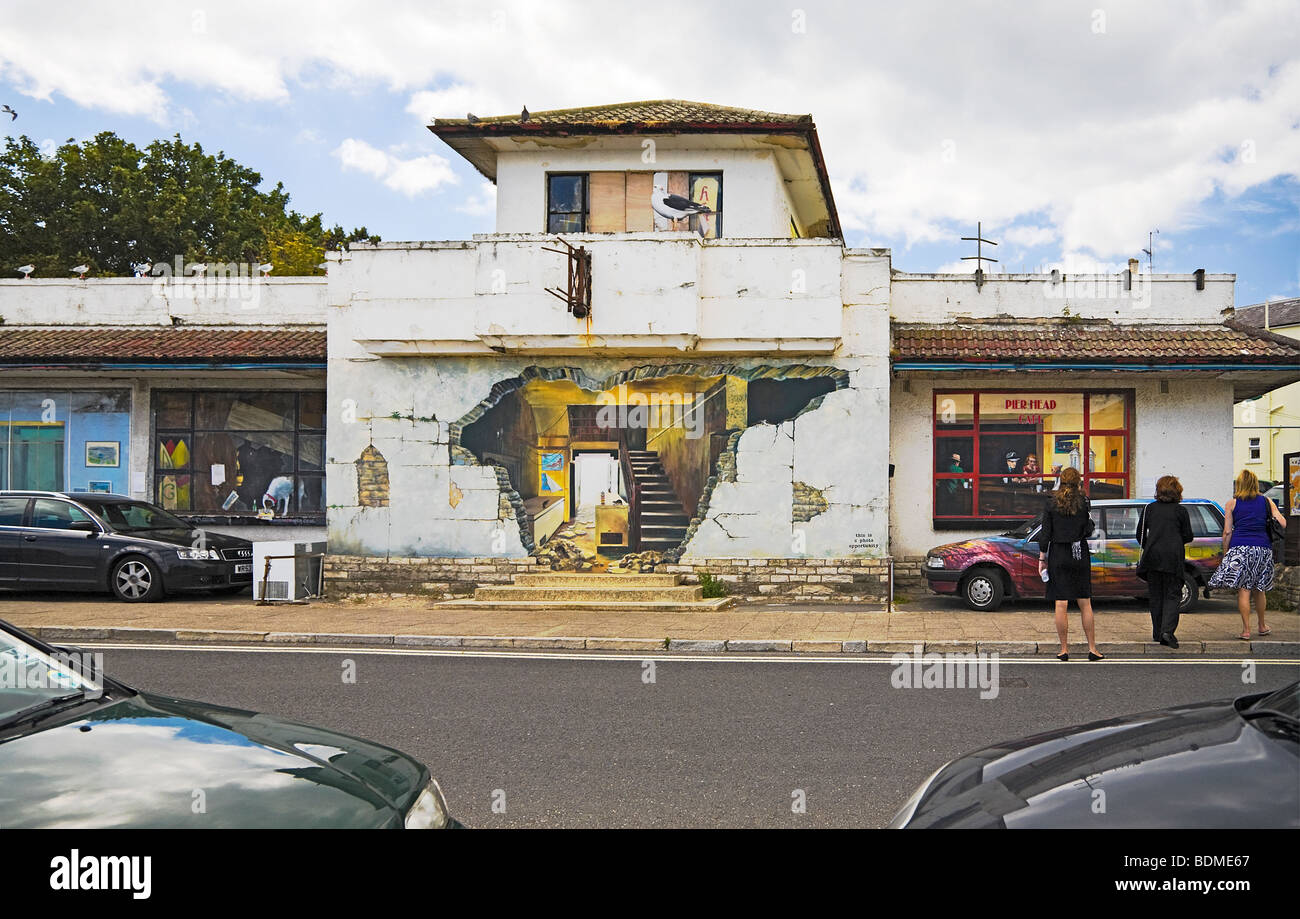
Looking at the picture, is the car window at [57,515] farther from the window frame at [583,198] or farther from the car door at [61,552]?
the window frame at [583,198]

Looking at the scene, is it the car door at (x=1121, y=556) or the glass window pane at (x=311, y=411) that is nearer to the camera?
the car door at (x=1121, y=556)

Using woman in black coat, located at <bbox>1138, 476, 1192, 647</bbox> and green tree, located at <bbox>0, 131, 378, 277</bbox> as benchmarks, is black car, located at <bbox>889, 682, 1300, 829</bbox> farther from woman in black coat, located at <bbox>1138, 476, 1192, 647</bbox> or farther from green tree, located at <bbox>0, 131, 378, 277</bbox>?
green tree, located at <bbox>0, 131, 378, 277</bbox>

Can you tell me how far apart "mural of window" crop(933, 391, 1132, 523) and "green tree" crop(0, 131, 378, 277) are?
29.2 metres

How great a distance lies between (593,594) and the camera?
52.2 feet

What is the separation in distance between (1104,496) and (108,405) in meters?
16.8

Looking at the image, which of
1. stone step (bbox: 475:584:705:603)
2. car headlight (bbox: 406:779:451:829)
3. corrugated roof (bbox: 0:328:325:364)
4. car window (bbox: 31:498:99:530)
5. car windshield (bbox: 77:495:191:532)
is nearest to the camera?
car headlight (bbox: 406:779:451:829)

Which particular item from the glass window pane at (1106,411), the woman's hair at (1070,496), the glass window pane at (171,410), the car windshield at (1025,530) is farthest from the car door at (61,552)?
the glass window pane at (1106,411)

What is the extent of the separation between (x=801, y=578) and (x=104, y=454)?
40.3 feet

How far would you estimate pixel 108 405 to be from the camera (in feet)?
63.3

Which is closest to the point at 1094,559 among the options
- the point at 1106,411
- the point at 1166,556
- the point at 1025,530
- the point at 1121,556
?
the point at 1121,556

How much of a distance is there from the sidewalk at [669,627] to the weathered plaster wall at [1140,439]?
89.6 inches

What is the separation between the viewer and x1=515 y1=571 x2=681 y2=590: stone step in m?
16.2

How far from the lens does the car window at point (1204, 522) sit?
48.4 ft

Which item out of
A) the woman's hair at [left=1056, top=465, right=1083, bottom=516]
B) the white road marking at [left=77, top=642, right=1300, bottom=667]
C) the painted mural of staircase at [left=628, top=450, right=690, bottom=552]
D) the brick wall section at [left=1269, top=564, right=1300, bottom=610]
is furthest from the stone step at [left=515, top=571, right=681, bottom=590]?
the brick wall section at [left=1269, top=564, right=1300, bottom=610]
